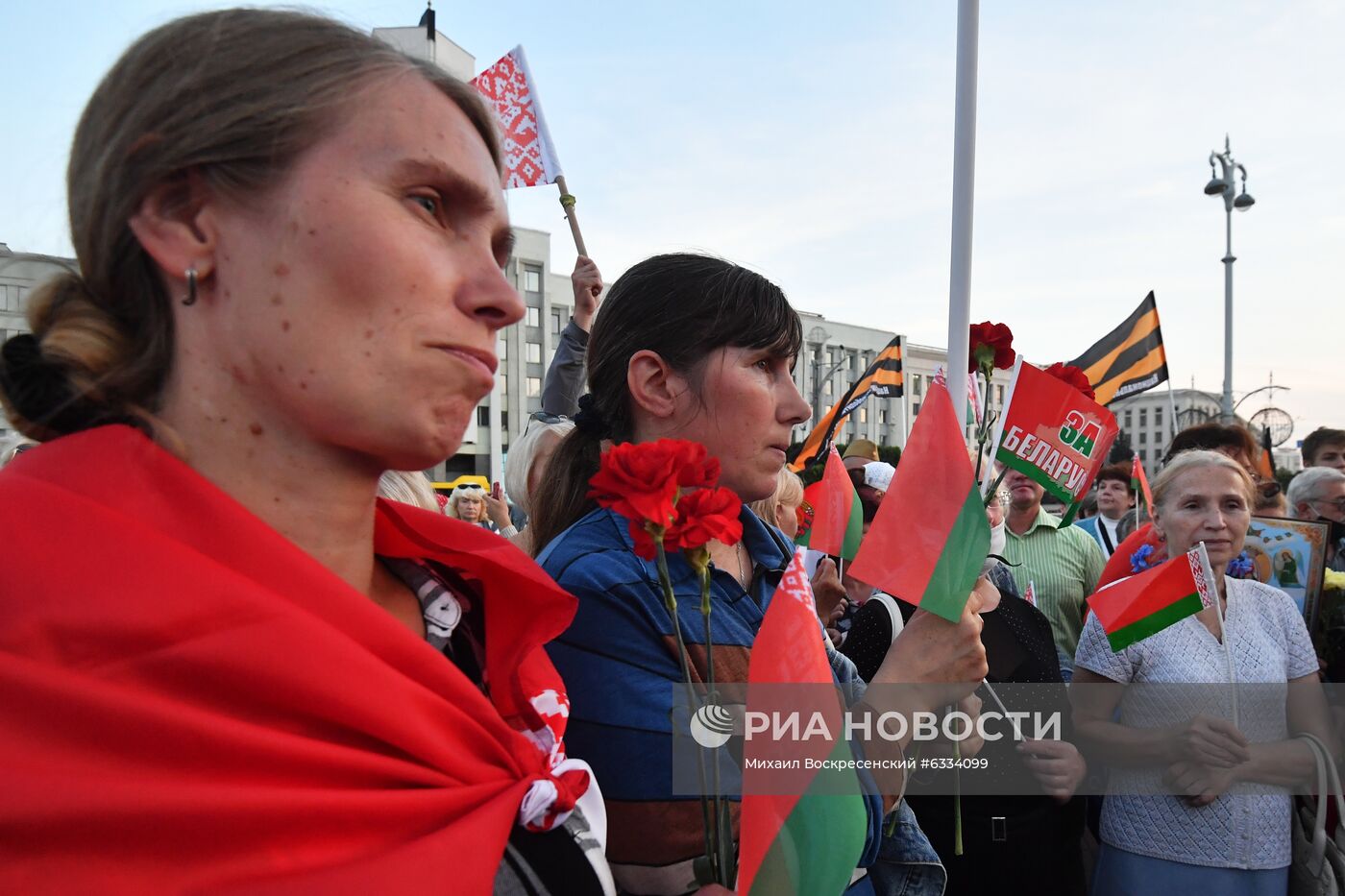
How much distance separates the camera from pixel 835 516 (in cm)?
306

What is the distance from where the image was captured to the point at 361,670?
2.94 feet

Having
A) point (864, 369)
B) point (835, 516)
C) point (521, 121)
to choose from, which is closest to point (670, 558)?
point (835, 516)

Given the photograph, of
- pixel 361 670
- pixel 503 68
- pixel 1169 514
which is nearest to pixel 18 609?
pixel 361 670

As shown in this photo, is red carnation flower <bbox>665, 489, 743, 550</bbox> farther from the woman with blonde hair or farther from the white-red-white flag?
the woman with blonde hair

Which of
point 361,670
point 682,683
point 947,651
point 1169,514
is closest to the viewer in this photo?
point 361,670

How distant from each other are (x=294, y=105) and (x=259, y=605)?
549 mm

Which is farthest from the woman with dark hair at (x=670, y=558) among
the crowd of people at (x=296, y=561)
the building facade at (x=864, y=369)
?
the building facade at (x=864, y=369)

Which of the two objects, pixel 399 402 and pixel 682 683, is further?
pixel 682 683

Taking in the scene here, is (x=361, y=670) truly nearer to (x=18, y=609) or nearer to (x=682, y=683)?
(x=18, y=609)

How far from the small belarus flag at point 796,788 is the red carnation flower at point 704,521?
0.19 meters

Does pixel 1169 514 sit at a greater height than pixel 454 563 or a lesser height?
greater

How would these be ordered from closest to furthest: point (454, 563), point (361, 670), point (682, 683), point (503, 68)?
point (361, 670) → point (454, 563) → point (682, 683) → point (503, 68)

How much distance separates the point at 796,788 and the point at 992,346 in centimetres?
113

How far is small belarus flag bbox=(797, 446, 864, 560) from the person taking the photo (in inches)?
114
